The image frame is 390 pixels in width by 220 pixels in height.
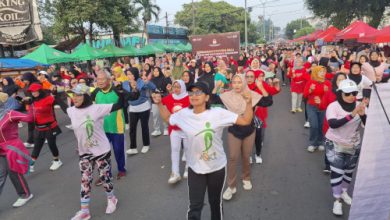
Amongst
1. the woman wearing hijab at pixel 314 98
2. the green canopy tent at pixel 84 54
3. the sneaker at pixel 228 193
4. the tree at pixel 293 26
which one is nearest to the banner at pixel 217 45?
the green canopy tent at pixel 84 54

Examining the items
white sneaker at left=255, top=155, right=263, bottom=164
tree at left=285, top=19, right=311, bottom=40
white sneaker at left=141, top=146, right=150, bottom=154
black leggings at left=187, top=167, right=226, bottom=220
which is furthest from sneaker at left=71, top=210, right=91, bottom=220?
tree at left=285, top=19, right=311, bottom=40

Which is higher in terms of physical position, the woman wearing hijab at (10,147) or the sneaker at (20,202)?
the woman wearing hijab at (10,147)

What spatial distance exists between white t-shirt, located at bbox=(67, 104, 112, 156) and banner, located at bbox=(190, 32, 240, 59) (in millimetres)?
11671

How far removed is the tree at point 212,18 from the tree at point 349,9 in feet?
94.5

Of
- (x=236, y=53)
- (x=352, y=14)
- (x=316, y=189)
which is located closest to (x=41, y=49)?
(x=236, y=53)

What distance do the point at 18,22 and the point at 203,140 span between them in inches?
781

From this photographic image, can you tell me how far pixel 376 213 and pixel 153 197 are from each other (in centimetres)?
299

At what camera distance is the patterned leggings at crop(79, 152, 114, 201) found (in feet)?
12.9

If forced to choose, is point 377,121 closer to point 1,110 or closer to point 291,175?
point 291,175

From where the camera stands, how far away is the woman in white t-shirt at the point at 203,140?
119 inches

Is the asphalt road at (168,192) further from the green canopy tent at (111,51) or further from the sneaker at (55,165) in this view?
the green canopy tent at (111,51)

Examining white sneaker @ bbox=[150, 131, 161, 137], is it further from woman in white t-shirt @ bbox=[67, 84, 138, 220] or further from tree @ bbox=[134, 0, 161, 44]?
tree @ bbox=[134, 0, 161, 44]

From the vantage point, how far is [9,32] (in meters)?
19.0

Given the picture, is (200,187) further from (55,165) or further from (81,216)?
(55,165)
